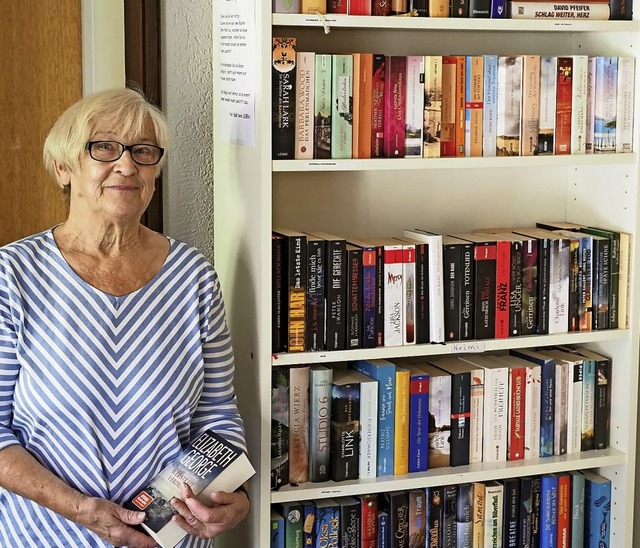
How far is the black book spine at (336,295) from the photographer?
7.19 ft

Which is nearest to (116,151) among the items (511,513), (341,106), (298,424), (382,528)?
(341,106)

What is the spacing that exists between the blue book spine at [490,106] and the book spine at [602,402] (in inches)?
22.8

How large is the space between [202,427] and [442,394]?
55cm

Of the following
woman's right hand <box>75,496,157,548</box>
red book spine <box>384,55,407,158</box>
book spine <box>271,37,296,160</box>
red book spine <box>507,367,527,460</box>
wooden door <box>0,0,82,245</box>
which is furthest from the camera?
wooden door <box>0,0,82,245</box>

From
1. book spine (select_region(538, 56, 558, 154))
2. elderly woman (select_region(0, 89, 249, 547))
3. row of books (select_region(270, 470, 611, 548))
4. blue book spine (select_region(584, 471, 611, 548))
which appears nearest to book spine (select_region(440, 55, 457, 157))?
book spine (select_region(538, 56, 558, 154))

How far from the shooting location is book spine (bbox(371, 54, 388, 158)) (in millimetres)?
2176

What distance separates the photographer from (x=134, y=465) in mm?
1996

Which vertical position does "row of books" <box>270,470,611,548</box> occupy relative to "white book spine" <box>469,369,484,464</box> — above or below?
below

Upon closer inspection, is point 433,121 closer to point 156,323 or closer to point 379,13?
point 379,13

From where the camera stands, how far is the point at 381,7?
2168mm

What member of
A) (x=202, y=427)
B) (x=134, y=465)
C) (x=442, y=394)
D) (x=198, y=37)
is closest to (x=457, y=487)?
(x=442, y=394)

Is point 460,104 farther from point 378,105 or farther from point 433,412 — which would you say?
point 433,412

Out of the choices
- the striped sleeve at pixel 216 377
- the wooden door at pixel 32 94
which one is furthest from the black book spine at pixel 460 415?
the wooden door at pixel 32 94

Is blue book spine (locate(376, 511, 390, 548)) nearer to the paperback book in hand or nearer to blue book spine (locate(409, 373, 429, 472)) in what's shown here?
blue book spine (locate(409, 373, 429, 472))
